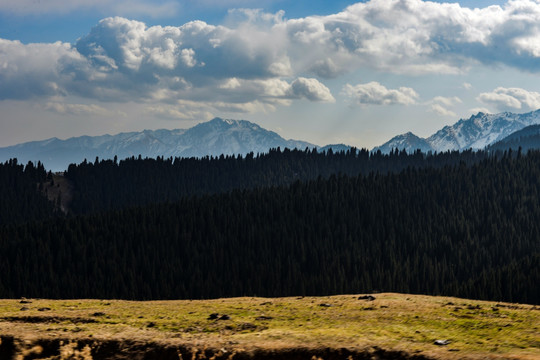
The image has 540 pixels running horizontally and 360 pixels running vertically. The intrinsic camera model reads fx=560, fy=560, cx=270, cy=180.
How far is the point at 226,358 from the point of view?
35469 millimetres

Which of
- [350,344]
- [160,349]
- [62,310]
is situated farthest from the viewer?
[62,310]

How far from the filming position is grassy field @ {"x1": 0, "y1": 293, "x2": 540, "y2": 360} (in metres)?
34.0

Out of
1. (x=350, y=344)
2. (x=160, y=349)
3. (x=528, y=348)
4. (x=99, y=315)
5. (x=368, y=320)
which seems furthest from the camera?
(x=99, y=315)

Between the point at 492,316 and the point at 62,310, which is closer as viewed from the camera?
the point at 492,316

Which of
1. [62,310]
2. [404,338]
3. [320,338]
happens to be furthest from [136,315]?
[404,338]

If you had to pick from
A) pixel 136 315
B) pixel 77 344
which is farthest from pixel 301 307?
pixel 77 344

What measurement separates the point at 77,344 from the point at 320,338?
56.0 feet

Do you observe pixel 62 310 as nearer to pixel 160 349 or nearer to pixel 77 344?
pixel 77 344

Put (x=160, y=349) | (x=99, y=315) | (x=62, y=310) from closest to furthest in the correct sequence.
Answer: (x=160, y=349) < (x=99, y=315) < (x=62, y=310)

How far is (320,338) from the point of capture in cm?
3672

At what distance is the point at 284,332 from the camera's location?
39.9 meters

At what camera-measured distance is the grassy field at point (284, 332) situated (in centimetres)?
3400

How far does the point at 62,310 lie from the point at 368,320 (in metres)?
31.2

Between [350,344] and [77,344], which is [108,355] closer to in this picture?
[77,344]
